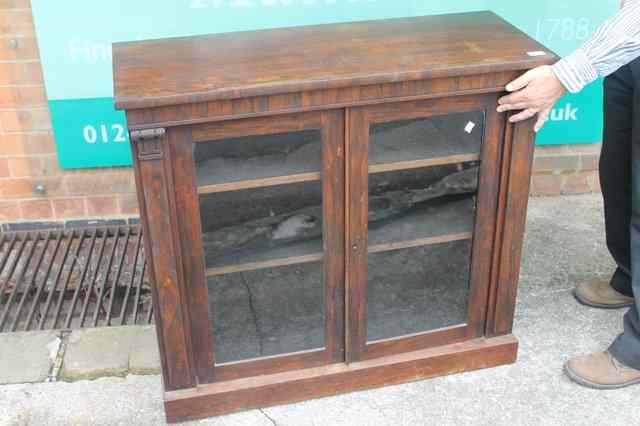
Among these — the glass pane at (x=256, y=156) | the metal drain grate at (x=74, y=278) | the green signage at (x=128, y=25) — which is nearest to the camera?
the glass pane at (x=256, y=156)

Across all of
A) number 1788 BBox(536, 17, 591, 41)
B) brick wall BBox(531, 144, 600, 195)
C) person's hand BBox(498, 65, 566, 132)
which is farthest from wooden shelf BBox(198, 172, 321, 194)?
brick wall BBox(531, 144, 600, 195)

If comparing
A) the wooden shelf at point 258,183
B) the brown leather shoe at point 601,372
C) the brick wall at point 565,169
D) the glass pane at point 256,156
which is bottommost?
the brown leather shoe at point 601,372

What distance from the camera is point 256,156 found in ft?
7.68

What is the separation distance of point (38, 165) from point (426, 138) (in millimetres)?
1943

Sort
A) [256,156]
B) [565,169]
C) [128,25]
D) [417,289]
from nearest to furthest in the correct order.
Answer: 1. [256,156]
2. [417,289]
3. [128,25]
4. [565,169]

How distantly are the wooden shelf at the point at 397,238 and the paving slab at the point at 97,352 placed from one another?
2.16ft

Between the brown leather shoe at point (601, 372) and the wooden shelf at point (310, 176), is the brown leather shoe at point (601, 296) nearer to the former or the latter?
the brown leather shoe at point (601, 372)

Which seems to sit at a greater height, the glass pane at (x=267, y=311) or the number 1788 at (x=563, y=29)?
the number 1788 at (x=563, y=29)

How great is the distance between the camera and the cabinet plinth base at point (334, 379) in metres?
2.62

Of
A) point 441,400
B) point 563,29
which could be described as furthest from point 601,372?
point 563,29

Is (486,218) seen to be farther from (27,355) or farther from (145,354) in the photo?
(27,355)

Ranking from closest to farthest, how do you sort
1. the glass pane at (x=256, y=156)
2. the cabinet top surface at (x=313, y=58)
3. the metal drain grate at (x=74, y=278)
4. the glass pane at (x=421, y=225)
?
the cabinet top surface at (x=313, y=58)
the glass pane at (x=256, y=156)
the glass pane at (x=421, y=225)
the metal drain grate at (x=74, y=278)

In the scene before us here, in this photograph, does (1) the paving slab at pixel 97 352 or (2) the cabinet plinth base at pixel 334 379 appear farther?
(1) the paving slab at pixel 97 352

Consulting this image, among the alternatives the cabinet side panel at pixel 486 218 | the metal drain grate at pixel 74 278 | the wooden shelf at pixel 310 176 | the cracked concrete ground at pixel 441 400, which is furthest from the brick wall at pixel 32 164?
the cabinet side panel at pixel 486 218
